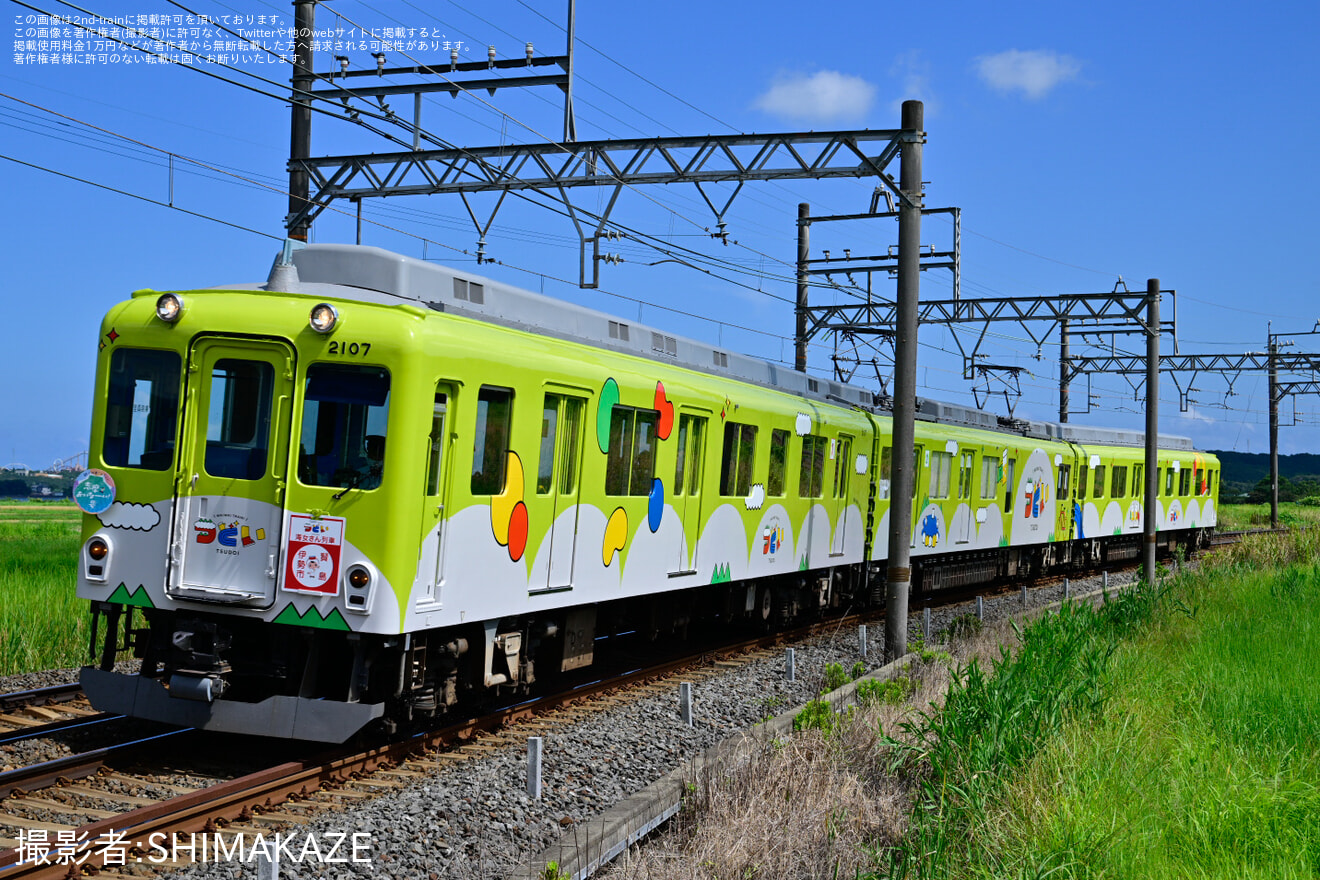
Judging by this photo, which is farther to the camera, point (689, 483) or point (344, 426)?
point (689, 483)

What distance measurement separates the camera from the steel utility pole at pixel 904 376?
12625 mm

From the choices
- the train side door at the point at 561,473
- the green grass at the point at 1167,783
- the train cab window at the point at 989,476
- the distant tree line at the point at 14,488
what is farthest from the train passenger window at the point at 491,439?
the distant tree line at the point at 14,488

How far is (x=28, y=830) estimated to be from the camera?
6.11 m

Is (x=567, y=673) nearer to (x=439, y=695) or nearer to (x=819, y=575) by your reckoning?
(x=439, y=695)

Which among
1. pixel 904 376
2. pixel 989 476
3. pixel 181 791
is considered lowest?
pixel 181 791

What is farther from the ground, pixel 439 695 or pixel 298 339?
pixel 298 339

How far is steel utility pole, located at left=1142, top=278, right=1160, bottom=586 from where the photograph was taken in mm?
21828

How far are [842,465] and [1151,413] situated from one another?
9.37 metres

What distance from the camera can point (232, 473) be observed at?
771 cm

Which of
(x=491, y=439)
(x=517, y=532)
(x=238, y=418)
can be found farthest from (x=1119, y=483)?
(x=238, y=418)

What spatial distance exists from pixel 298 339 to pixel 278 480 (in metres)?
0.91

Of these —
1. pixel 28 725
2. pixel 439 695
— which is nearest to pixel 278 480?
pixel 439 695

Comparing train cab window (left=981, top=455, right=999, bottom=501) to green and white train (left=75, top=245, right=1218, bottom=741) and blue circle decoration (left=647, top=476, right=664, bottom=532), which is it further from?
green and white train (left=75, top=245, right=1218, bottom=741)

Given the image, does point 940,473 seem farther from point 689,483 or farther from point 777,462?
point 689,483
